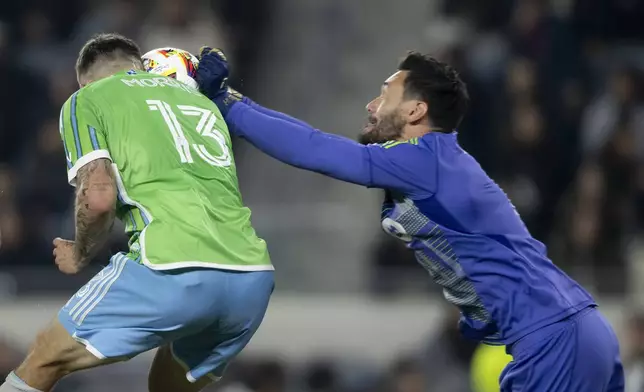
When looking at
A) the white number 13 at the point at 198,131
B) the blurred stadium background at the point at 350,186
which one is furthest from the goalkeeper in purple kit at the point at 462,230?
the blurred stadium background at the point at 350,186

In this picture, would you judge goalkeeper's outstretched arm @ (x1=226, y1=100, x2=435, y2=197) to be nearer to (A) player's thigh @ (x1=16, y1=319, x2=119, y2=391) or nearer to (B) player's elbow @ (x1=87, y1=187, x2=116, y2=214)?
(B) player's elbow @ (x1=87, y1=187, x2=116, y2=214)

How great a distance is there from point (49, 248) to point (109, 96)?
452cm

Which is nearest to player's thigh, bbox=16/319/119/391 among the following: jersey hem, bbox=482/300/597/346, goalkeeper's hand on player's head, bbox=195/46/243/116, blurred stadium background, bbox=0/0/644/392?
goalkeeper's hand on player's head, bbox=195/46/243/116

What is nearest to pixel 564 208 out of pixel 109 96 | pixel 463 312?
pixel 463 312

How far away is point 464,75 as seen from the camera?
10.1 meters

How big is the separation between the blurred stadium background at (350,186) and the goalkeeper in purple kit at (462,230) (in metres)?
2.11

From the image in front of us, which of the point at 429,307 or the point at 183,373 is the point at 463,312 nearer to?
the point at 183,373

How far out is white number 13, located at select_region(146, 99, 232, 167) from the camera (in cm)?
499

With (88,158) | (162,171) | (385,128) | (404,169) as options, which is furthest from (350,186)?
(88,158)

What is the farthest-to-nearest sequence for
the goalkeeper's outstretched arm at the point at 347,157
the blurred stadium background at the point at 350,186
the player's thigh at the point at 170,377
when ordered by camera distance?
the blurred stadium background at the point at 350,186 → the player's thigh at the point at 170,377 → the goalkeeper's outstretched arm at the point at 347,157

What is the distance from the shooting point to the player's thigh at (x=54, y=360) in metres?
4.78

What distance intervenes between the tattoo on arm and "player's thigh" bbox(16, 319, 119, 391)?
32 centimetres

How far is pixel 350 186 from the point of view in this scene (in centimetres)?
1051

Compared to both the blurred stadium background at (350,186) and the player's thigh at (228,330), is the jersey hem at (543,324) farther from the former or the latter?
the blurred stadium background at (350,186)
